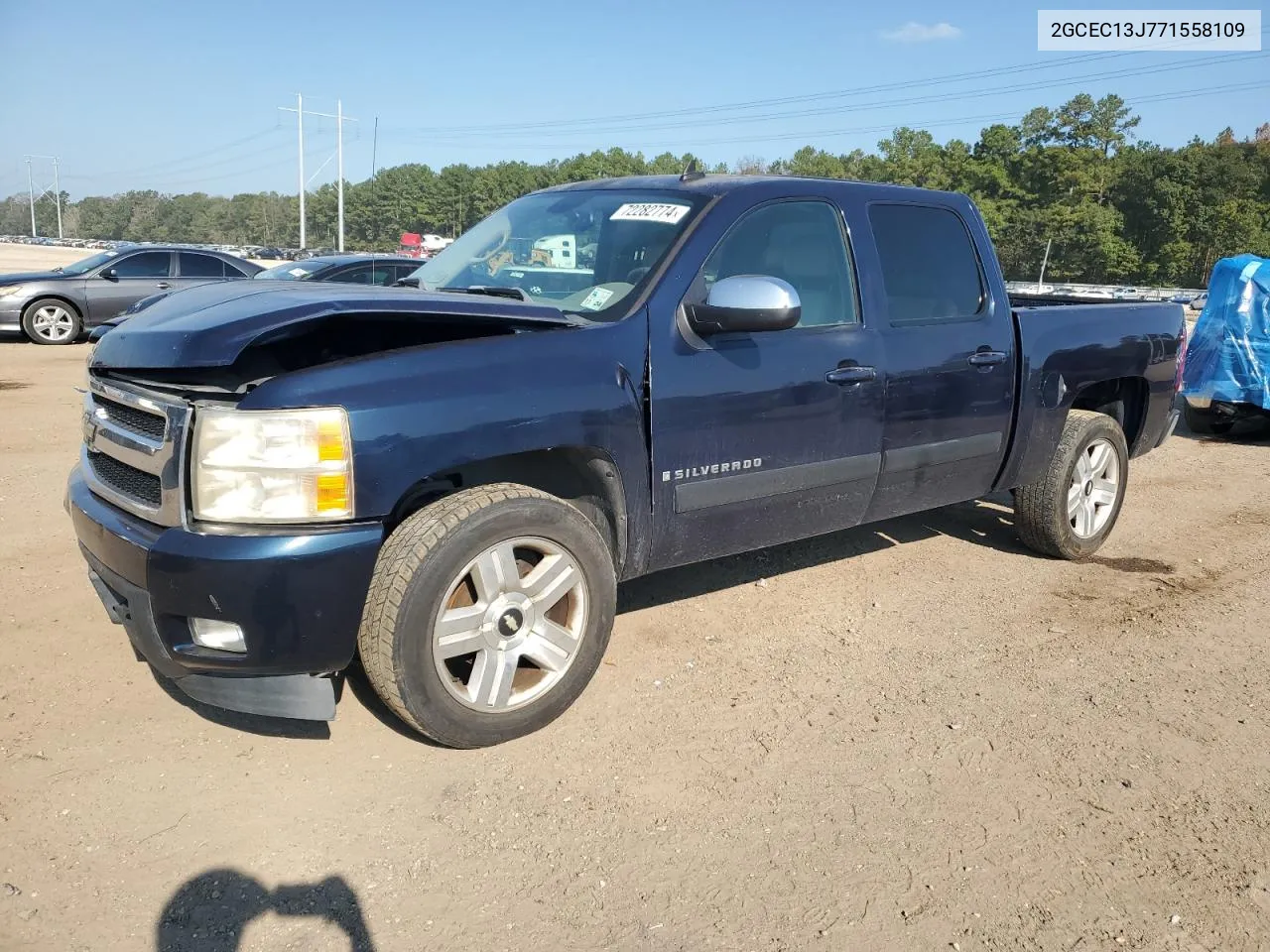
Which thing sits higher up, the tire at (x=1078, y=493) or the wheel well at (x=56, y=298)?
the wheel well at (x=56, y=298)

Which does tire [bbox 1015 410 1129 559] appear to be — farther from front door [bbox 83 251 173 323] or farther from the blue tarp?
front door [bbox 83 251 173 323]

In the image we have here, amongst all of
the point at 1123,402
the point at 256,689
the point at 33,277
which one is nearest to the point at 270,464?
the point at 256,689

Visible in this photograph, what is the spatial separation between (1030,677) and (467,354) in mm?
2578

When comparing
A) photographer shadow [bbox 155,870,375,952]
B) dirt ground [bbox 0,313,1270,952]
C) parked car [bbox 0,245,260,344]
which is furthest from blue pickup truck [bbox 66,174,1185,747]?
parked car [bbox 0,245,260,344]

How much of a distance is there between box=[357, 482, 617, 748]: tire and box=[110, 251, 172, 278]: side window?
13741mm

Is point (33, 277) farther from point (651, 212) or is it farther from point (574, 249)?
point (651, 212)

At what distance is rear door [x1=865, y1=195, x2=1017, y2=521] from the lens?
4.23 m

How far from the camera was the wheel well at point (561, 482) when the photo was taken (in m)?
3.18

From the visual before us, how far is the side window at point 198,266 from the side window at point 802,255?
1311cm

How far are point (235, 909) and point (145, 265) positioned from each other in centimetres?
1449

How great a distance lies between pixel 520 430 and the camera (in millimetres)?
3029

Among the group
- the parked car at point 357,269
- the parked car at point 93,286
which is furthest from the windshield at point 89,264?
the parked car at point 357,269

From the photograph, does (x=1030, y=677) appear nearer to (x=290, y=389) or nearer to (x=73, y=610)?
(x=290, y=389)

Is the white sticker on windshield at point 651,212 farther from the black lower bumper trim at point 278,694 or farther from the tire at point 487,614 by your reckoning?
the black lower bumper trim at point 278,694
